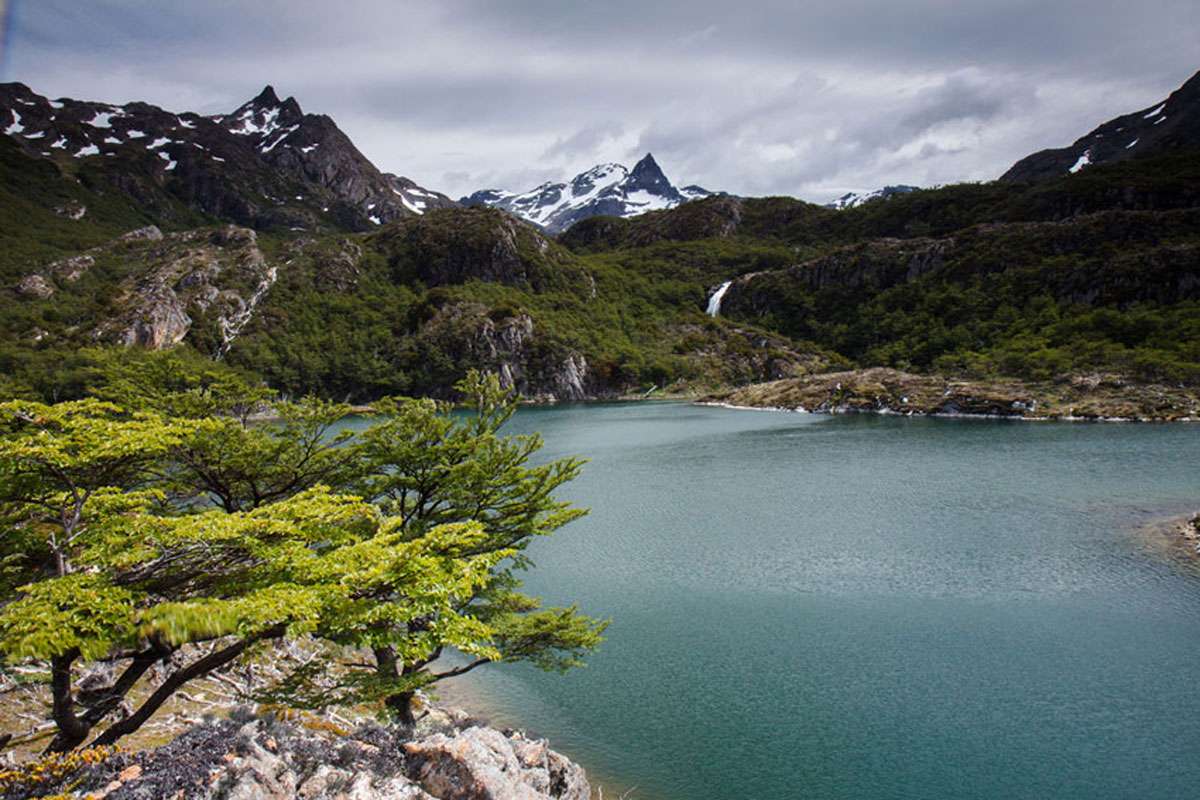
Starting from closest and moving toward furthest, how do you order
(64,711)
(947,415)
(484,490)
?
(64,711)
(484,490)
(947,415)

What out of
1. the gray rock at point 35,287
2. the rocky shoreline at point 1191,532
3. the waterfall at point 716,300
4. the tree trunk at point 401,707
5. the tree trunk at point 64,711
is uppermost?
the gray rock at point 35,287

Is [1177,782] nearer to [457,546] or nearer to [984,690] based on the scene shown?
[984,690]

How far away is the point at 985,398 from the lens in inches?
2906

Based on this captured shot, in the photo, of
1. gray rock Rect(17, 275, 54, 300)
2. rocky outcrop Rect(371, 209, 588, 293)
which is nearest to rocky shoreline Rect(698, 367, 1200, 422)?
rocky outcrop Rect(371, 209, 588, 293)

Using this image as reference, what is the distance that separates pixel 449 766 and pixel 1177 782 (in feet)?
46.4

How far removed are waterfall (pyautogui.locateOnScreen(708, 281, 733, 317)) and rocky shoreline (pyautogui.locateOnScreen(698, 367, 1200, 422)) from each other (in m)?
81.7

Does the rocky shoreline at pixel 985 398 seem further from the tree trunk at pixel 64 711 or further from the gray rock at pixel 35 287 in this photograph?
the gray rock at pixel 35 287

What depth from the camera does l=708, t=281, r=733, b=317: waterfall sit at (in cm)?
17862

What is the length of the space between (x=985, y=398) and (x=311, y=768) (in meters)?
81.7

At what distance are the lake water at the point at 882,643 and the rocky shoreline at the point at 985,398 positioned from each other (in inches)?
1175

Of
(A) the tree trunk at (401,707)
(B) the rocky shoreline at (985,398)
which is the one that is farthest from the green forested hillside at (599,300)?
(A) the tree trunk at (401,707)

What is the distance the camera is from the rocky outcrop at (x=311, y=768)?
6590mm

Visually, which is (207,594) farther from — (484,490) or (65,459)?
(484,490)

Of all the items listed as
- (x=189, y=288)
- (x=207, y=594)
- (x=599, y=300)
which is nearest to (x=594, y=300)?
(x=599, y=300)
